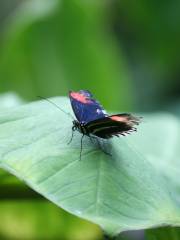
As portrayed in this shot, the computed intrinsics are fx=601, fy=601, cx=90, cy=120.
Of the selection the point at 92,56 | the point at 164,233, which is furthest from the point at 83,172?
the point at 92,56

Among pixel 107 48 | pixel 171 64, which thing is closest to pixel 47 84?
pixel 107 48

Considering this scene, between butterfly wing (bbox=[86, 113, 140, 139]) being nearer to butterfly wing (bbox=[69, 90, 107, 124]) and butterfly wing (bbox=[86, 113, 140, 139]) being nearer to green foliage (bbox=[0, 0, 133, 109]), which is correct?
butterfly wing (bbox=[69, 90, 107, 124])

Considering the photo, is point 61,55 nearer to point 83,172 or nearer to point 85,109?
point 85,109

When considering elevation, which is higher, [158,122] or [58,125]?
[58,125]

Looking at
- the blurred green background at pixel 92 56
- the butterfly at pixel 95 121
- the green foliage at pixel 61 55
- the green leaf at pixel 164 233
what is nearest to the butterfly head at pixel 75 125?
the butterfly at pixel 95 121

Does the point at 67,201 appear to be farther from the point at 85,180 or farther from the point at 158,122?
the point at 158,122

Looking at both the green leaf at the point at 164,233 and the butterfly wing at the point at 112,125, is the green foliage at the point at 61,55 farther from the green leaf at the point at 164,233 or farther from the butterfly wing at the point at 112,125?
the green leaf at the point at 164,233

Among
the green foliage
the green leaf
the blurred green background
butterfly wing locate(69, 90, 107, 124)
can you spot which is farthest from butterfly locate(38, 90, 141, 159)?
the green foliage
